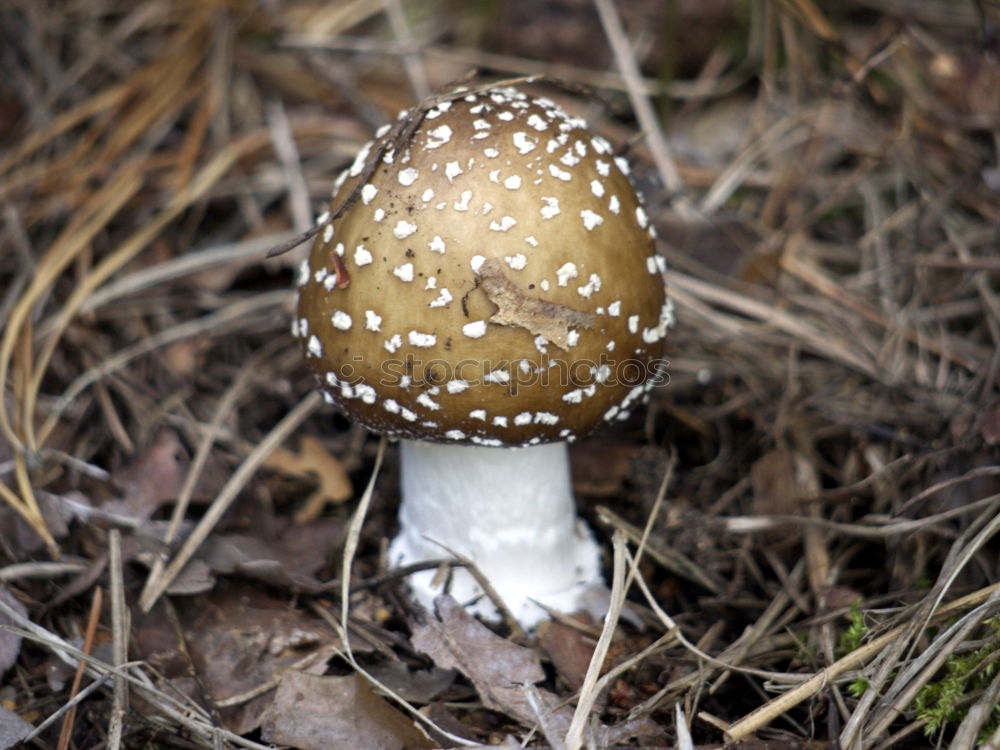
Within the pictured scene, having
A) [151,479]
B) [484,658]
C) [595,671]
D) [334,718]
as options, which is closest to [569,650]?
[484,658]

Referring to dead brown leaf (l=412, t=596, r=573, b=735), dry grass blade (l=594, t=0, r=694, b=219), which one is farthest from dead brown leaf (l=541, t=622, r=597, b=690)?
dry grass blade (l=594, t=0, r=694, b=219)

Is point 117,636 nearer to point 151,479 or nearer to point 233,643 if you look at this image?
point 233,643

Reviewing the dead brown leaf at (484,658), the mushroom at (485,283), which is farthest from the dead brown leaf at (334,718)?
the mushroom at (485,283)

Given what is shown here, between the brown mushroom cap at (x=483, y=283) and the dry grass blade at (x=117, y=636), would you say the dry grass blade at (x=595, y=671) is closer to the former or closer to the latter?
the brown mushroom cap at (x=483, y=283)

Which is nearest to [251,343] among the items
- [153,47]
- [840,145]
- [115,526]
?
[115,526]

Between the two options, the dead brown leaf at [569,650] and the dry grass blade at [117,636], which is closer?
the dry grass blade at [117,636]

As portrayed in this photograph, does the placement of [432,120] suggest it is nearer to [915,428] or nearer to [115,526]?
[115,526]

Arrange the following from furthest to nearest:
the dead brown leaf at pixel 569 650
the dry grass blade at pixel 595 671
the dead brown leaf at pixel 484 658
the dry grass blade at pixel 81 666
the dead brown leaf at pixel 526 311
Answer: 1. the dead brown leaf at pixel 569 650
2. the dead brown leaf at pixel 484 658
3. the dry grass blade at pixel 81 666
4. the dead brown leaf at pixel 526 311
5. the dry grass blade at pixel 595 671

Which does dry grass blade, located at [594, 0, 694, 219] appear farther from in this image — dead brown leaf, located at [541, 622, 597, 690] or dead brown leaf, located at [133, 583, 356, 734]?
dead brown leaf, located at [133, 583, 356, 734]

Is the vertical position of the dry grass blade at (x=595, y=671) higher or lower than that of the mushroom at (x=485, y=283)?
lower
